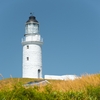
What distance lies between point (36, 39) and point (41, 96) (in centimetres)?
4821

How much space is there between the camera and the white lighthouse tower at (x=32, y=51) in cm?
5331

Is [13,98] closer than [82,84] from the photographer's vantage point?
Yes

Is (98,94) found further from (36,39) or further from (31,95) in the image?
(36,39)

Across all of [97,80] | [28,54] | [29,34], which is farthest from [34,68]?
[97,80]

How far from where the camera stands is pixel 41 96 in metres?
7.84

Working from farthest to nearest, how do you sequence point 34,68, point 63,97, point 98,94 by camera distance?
point 34,68, point 98,94, point 63,97

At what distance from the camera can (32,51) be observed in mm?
54031

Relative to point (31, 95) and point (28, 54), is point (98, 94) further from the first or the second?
point (28, 54)

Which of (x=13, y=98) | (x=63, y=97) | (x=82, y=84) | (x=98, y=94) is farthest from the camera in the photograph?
(x=82, y=84)

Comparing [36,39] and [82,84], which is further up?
[36,39]

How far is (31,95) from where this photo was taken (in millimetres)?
7938

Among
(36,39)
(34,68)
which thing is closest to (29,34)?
(36,39)

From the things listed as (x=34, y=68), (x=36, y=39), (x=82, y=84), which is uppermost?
(x=36, y=39)

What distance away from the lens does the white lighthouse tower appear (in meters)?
53.3
